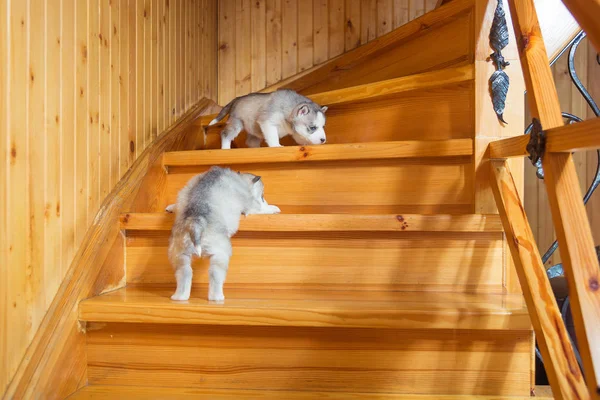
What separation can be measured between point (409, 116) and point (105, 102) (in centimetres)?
112

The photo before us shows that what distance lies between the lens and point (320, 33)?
3.47 m

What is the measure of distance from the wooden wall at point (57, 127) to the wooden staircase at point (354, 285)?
171 mm

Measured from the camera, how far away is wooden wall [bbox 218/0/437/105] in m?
3.46

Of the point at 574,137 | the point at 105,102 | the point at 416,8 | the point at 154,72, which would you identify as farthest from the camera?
the point at 416,8

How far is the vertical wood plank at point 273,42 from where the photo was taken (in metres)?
3.46

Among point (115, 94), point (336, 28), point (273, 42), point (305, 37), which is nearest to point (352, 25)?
point (336, 28)

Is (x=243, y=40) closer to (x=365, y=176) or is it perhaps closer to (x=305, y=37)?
(x=305, y=37)

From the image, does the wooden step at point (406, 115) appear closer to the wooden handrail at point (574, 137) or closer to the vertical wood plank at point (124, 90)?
the wooden handrail at point (574, 137)

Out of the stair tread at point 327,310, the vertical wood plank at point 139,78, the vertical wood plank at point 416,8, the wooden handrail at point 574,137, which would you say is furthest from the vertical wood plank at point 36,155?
the vertical wood plank at point 416,8

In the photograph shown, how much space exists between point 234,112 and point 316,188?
807mm

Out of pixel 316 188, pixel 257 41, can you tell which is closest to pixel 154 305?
pixel 316 188

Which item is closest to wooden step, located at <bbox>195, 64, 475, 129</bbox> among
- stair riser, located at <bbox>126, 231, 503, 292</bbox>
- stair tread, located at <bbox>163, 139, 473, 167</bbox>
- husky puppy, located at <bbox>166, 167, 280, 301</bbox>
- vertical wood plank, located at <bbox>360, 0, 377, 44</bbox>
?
stair tread, located at <bbox>163, 139, 473, 167</bbox>

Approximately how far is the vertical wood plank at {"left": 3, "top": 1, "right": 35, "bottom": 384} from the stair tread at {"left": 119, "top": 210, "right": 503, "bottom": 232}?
49 cm

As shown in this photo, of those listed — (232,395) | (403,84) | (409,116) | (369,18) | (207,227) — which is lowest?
(232,395)
